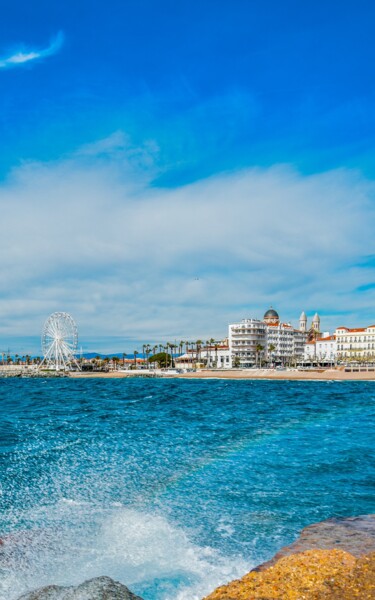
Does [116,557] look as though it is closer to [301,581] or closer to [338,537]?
[301,581]

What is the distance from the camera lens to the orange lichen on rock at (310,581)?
6.93 metres

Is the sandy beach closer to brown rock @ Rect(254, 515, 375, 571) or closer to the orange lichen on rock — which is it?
brown rock @ Rect(254, 515, 375, 571)

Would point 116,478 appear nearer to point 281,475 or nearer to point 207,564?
point 281,475

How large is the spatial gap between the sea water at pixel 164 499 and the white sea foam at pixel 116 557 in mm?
24

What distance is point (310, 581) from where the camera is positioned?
7391mm

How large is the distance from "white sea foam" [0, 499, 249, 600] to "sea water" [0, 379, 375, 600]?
24 millimetres

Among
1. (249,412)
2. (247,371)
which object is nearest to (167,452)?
(249,412)

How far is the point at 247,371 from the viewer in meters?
169

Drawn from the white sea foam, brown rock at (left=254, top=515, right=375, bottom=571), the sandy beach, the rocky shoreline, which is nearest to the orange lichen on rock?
the rocky shoreline

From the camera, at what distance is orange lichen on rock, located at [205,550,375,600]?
6926 millimetres

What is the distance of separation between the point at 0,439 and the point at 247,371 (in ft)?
489

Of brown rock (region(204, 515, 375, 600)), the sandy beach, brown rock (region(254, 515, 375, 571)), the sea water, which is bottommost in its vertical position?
the sandy beach

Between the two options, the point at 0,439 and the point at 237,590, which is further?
the point at 0,439

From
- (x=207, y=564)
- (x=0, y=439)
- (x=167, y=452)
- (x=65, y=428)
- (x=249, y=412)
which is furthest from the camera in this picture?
(x=249, y=412)
